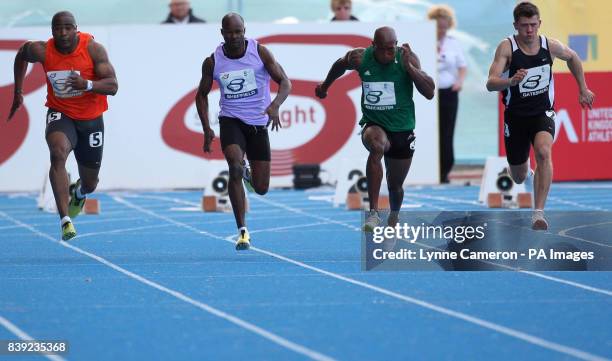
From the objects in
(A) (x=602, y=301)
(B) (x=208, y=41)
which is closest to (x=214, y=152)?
(B) (x=208, y=41)

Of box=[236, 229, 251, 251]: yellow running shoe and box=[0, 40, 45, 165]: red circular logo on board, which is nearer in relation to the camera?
box=[236, 229, 251, 251]: yellow running shoe

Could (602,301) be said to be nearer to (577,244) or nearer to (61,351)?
(577,244)

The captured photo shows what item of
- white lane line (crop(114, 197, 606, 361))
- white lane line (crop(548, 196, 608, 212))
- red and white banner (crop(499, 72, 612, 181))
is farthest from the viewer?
red and white banner (crop(499, 72, 612, 181))

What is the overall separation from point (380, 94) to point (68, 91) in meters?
2.68

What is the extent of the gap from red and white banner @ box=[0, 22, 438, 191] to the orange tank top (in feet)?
22.6

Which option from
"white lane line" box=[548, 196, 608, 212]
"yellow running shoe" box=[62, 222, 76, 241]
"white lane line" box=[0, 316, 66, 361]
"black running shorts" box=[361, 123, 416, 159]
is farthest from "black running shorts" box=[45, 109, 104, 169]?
"white lane line" box=[548, 196, 608, 212]

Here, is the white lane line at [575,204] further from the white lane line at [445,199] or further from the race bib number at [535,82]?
the race bib number at [535,82]

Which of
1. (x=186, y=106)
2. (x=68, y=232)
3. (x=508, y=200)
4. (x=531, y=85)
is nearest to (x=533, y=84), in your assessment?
(x=531, y=85)

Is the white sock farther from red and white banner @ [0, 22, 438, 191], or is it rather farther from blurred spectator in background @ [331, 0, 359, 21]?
blurred spectator in background @ [331, 0, 359, 21]

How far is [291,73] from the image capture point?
20281 mm

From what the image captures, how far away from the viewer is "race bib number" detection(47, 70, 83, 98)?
12.6 m

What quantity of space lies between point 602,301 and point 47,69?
5.64 m

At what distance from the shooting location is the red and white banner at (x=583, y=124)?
21.0 metres

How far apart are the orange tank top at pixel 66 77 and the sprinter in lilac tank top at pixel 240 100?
106 cm
